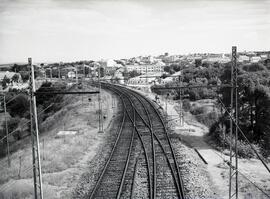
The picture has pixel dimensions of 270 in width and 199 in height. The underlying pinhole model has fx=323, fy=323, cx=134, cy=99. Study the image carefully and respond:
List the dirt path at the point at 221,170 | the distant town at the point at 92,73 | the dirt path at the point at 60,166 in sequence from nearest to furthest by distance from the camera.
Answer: the dirt path at the point at 221,170 → the dirt path at the point at 60,166 → the distant town at the point at 92,73

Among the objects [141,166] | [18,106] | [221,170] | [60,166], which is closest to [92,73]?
[18,106]

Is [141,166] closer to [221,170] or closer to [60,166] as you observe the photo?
[221,170]

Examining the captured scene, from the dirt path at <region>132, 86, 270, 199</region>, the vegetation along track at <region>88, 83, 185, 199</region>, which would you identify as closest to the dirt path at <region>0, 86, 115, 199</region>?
the vegetation along track at <region>88, 83, 185, 199</region>

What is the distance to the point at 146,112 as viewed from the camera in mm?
26297

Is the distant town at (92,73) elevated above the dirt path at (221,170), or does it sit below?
above

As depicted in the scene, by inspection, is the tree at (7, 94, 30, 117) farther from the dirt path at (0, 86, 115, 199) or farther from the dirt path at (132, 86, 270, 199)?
the dirt path at (132, 86, 270, 199)

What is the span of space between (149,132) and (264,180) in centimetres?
885

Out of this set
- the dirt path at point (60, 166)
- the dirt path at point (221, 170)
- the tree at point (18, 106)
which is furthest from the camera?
the tree at point (18, 106)

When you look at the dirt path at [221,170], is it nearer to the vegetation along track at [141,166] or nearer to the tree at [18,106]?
the vegetation along track at [141,166]

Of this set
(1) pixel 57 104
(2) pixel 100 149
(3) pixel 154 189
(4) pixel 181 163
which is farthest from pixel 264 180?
(1) pixel 57 104

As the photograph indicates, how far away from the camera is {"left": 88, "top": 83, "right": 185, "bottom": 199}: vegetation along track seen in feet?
36.5

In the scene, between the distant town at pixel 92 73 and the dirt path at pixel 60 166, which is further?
the distant town at pixel 92 73

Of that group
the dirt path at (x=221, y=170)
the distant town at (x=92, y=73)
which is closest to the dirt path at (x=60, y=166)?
the distant town at (x=92, y=73)

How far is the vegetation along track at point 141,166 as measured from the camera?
11133 mm
